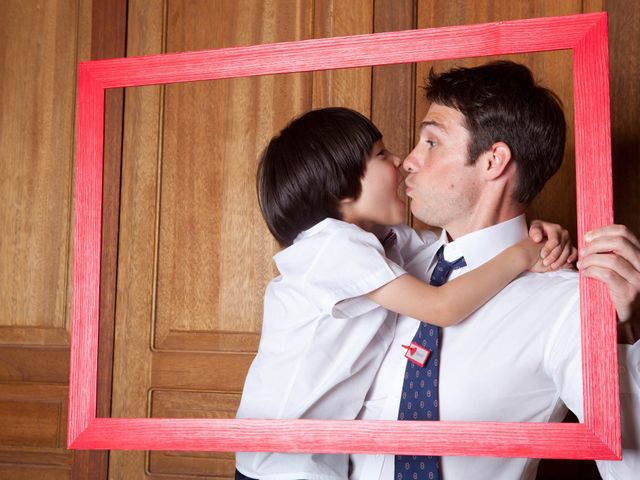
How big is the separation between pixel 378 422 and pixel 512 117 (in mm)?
517

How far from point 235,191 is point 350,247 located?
0.78 feet

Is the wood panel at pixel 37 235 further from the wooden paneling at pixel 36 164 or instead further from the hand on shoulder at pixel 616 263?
the hand on shoulder at pixel 616 263

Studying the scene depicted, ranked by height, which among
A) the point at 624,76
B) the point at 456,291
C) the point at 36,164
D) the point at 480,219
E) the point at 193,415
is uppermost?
the point at 624,76

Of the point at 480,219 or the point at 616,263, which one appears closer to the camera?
the point at 616,263

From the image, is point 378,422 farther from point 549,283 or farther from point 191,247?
point 191,247

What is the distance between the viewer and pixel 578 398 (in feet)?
3.65

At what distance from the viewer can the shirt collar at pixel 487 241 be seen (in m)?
1.19

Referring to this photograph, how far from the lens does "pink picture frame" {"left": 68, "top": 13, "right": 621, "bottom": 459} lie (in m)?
1.10

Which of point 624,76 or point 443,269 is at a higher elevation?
point 624,76

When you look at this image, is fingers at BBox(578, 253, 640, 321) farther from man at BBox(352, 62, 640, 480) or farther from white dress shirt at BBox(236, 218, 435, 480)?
white dress shirt at BBox(236, 218, 435, 480)

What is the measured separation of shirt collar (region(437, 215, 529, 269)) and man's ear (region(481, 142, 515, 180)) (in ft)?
0.25

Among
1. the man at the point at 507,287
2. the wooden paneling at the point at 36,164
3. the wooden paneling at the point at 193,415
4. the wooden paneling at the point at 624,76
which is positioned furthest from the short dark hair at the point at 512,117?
the wooden paneling at the point at 36,164

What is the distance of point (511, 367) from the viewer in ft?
3.76

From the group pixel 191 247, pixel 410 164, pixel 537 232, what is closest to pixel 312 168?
pixel 410 164
